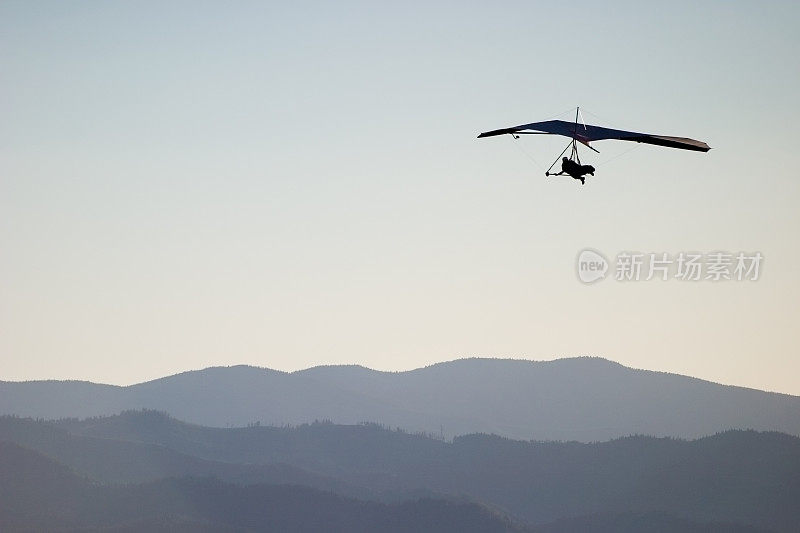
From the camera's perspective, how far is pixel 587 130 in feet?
330

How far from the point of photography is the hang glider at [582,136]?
89.3 meters

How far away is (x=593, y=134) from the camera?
324ft

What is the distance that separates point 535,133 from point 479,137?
5.28 m

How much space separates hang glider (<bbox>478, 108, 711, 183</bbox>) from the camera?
89.3 meters

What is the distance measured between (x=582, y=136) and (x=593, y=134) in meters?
1.79

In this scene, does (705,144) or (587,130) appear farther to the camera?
(587,130)

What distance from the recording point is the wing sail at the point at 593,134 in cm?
9081

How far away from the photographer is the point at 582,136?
320 ft

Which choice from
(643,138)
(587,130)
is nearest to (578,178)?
(643,138)

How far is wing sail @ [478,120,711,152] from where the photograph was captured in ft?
298

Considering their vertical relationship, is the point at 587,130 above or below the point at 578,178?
above

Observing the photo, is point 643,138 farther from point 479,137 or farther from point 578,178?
point 479,137

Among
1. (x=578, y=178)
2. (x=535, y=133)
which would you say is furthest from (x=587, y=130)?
(x=578, y=178)

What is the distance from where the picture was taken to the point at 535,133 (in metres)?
98.1
